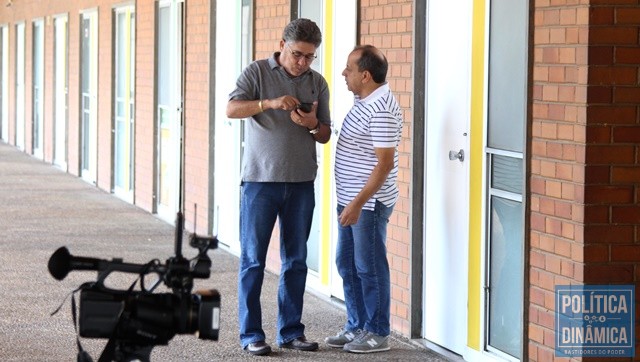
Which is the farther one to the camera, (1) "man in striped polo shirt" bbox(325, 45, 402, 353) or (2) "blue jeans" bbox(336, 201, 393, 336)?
(2) "blue jeans" bbox(336, 201, 393, 336)

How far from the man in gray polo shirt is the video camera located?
10.1 ft

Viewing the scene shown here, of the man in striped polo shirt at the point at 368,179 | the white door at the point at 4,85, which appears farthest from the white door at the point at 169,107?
the white door at the point at 4,85

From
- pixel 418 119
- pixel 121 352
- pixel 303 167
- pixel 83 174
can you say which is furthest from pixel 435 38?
pixel 83 174

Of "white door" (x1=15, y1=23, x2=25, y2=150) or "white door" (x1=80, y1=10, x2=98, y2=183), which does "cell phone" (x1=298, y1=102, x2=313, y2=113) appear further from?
"white door" (x1=15, y1=23, x2=25, y2=150)

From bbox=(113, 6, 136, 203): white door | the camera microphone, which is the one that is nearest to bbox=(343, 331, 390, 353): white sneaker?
the camera microphone

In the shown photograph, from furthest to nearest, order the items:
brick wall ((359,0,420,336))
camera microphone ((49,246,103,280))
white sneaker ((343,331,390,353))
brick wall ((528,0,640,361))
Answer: brick wall ((359,0,420,336))
white sneaker ((343,331,390,353))
brick wall ((528,0,640,361))
camera microphone ((49,246,103,280))

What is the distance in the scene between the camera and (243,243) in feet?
21.9

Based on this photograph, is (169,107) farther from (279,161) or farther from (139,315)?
(139,315)

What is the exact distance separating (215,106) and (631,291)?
6.68 meters

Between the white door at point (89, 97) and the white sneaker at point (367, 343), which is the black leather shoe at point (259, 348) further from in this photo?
the white door at point (89, 97)

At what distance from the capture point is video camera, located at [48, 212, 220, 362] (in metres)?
3.29

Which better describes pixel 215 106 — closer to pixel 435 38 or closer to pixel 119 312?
pixel 435 38

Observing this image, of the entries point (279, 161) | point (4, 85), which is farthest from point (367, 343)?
point (4, 85)

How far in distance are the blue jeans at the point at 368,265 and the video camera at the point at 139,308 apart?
3.10 metres
